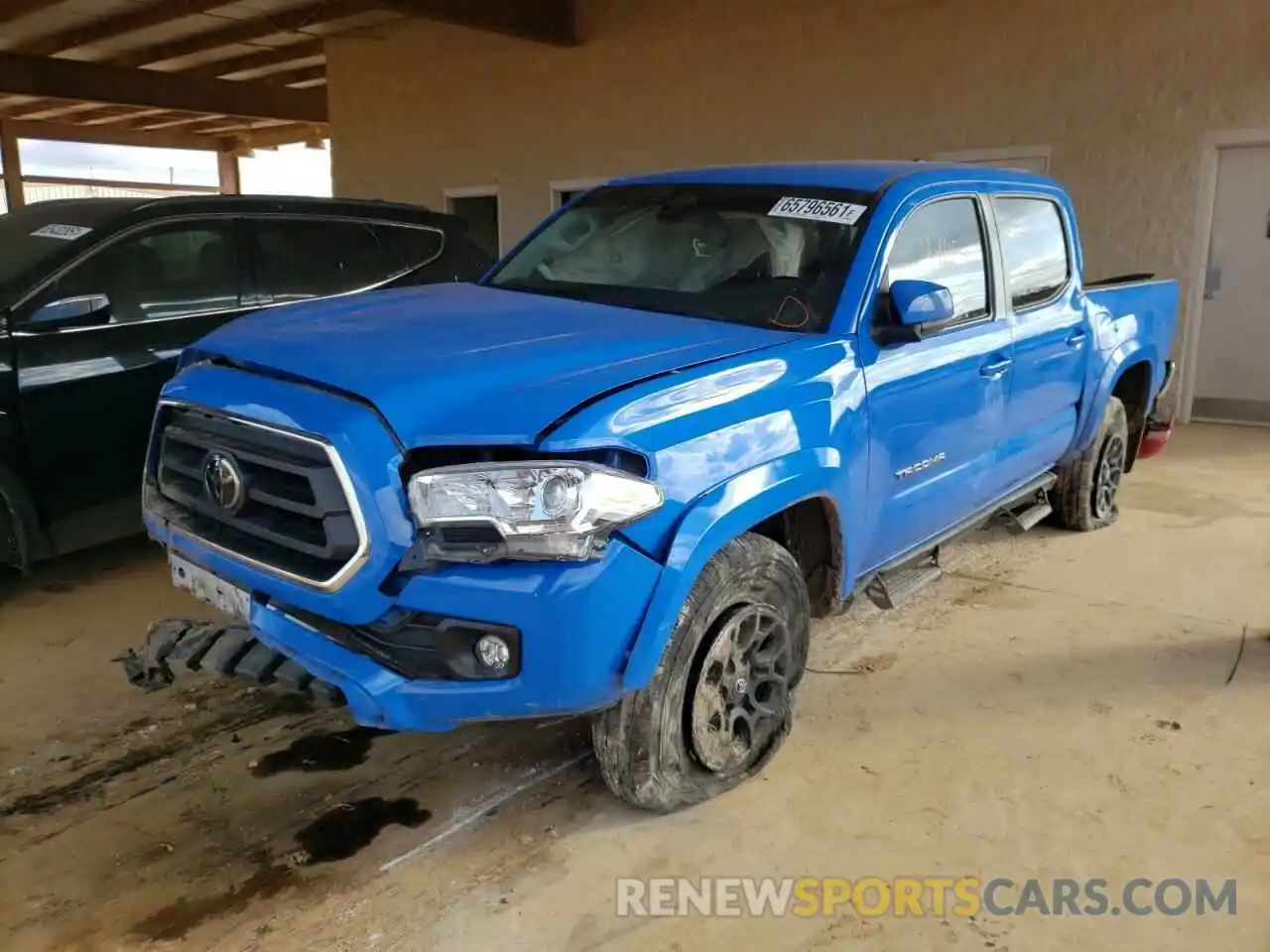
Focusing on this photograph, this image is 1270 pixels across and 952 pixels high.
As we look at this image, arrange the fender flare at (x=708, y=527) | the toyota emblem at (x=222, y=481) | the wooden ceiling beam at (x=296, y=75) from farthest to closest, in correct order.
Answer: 1. the wooden ceiling beam at (x=296, y=75)
2. the toyota emblem at (x=222, y=481)
3. the fender flare at (x=708, y=527)

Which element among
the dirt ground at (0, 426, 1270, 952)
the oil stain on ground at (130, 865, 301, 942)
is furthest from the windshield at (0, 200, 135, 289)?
the oil stain on ground at (130, 865, 301, 942)

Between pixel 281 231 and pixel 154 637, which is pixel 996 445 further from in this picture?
pixel 281 231

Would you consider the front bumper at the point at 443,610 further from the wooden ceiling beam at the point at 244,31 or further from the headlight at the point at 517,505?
the wooden ceiling beam at the point at 244,31

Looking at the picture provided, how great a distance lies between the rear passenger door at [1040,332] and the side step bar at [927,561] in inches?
5.0

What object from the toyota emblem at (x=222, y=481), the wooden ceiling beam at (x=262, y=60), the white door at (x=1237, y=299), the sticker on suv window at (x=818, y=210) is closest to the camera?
the toyota emblem at (x=222, y=481)

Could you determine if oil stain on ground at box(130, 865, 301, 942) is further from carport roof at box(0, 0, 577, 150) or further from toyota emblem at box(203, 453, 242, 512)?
carport roof at box(0, 0, 577, 150)

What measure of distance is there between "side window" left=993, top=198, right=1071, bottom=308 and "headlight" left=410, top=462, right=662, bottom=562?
2597 mm

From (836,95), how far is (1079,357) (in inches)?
258

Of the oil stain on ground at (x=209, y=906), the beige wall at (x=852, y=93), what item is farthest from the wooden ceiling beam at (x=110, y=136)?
the oil stain on ground at (x=209, y=906)

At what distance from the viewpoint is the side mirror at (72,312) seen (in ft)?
14.0

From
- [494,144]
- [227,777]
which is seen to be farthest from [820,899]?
[494,144]

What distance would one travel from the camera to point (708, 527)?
2.52 meters

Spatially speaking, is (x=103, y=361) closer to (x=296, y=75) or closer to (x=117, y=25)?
(x=117, y=25)

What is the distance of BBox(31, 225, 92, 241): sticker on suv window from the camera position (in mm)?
4555
